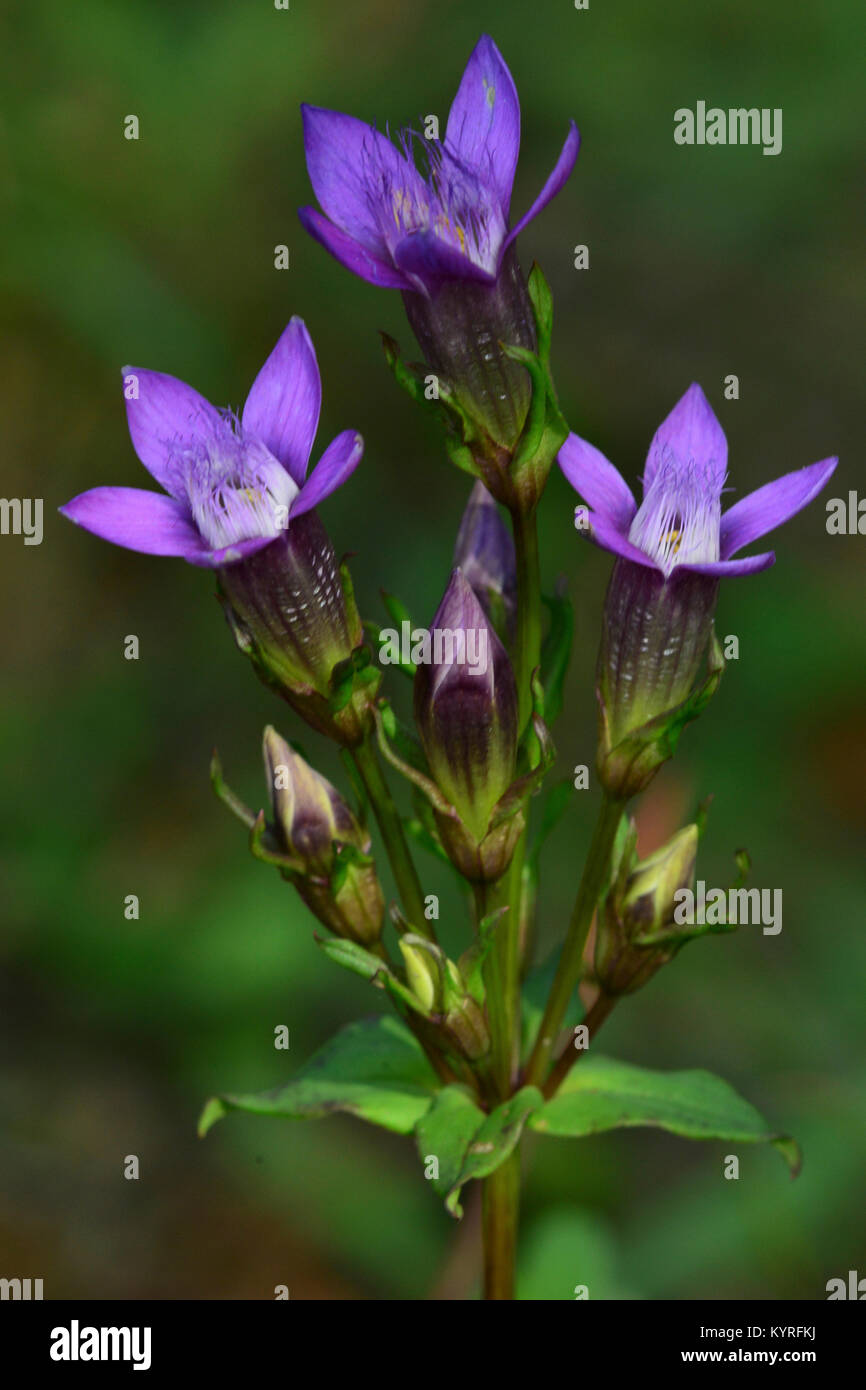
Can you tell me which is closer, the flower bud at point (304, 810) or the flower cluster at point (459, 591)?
the flower cluster at point (459, 591)

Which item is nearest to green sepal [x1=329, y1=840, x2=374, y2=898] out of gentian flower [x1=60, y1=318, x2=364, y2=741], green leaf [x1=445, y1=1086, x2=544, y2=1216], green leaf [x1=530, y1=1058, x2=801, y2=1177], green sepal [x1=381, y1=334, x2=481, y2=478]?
gentian flower [x1=60, y1=318, x2=364, y2=741]

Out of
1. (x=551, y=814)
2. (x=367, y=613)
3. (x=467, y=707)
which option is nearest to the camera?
(x=467, y=707)

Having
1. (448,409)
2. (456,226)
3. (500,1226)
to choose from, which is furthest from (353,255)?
(500,1226)

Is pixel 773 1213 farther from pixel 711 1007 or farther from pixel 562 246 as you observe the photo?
pixel 562 246

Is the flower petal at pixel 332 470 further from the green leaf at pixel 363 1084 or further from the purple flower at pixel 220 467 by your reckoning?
the green leaf at pixel 363 1084

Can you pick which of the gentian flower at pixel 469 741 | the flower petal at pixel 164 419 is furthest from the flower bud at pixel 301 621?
the flower petal at pixel 164 419

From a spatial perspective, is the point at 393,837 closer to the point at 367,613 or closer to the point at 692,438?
the point at 692,438
